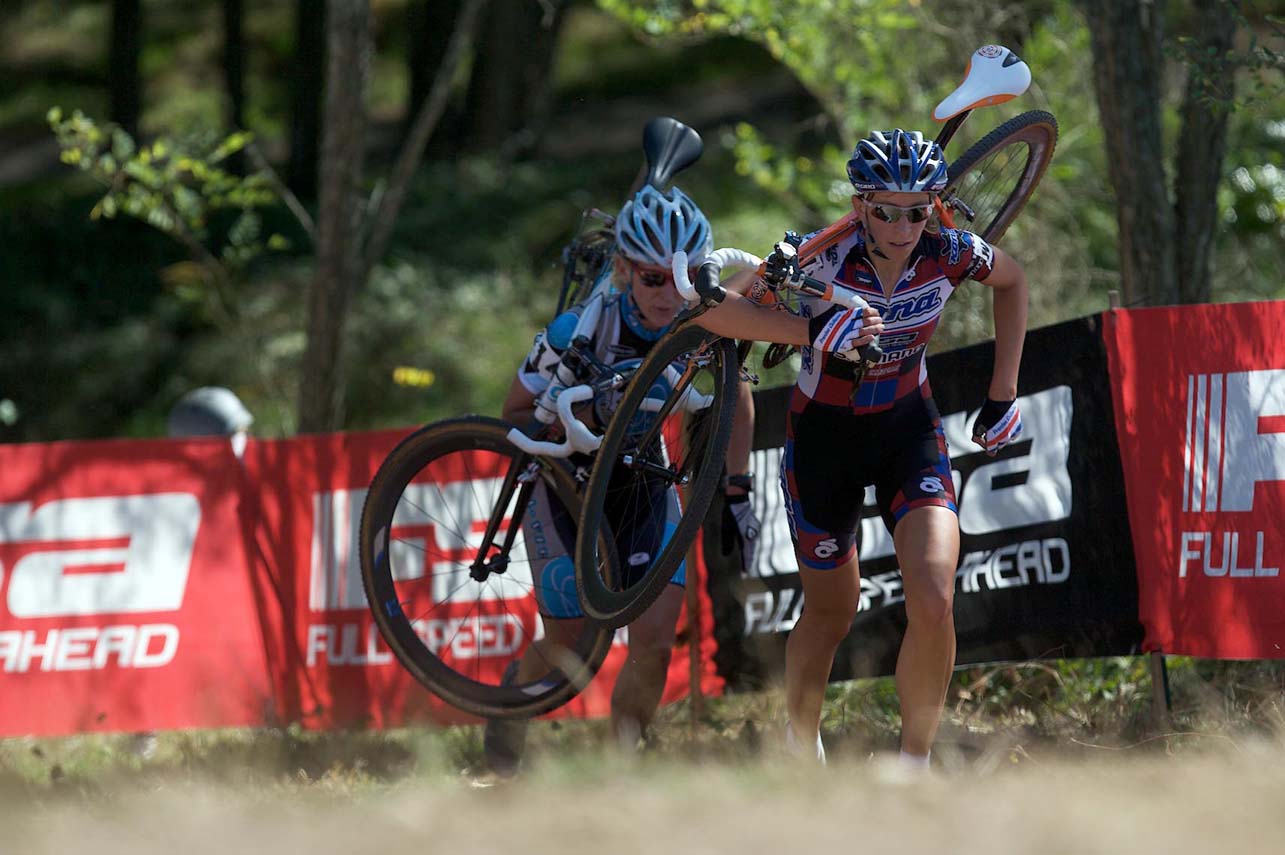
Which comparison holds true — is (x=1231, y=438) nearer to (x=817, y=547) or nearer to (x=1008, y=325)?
(x=1008, y=325)

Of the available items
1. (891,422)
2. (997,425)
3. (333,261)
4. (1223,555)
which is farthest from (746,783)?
(333,261)

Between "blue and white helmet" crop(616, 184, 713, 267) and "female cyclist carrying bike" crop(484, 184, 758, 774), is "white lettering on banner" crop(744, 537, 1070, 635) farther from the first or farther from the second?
"blue and white helmet" crop(616, 184, 713, 267)

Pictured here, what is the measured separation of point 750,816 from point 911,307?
2045 mm

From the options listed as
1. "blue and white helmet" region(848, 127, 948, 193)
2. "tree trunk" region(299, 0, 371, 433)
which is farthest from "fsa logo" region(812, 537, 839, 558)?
"tree trunk" region(299, 0, 371, 433)

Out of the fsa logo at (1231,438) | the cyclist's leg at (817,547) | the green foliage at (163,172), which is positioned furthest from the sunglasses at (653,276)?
the green foliage at (163,172)

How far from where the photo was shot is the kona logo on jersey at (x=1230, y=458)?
5559mm

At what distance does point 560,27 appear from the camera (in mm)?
24047

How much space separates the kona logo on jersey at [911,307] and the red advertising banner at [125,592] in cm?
403

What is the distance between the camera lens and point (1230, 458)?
562cm

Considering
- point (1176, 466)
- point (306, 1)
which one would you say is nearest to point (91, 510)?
point (1176, 466)

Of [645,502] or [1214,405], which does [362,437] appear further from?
[1214,405]

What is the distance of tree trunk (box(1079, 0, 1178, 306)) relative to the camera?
722 cm

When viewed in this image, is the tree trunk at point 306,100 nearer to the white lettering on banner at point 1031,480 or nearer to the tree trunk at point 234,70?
the tree trunk at point 234,70

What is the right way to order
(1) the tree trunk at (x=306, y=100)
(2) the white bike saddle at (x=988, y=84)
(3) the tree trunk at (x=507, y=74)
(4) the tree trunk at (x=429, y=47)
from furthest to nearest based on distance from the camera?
1. (4) the tree trunk at (x=429, y=47)
2. (3) the tree trunk at (x=507, y=74)
3. (1) the tree trunk at (x=306, y=100)
4. (2) the white bike saddle at (x=988, y=84)
